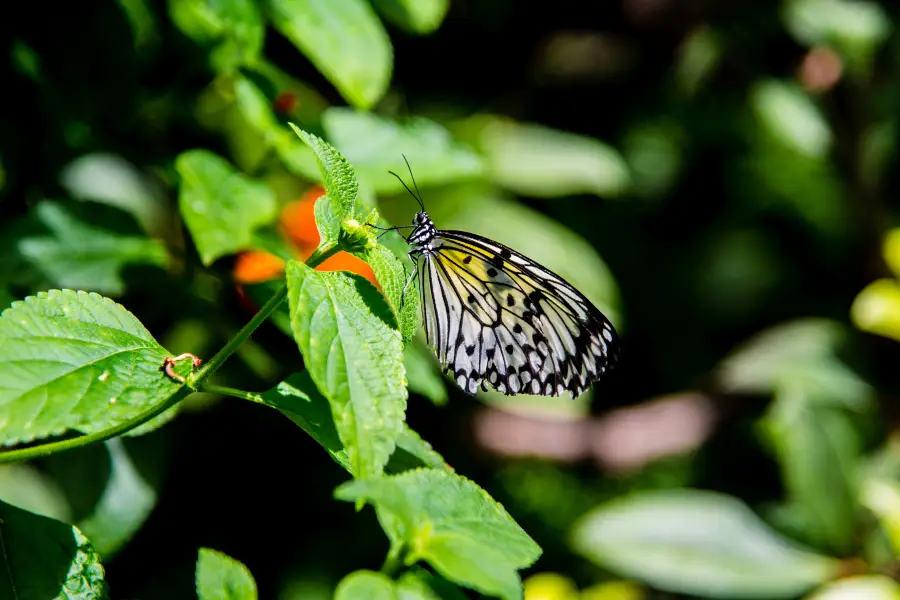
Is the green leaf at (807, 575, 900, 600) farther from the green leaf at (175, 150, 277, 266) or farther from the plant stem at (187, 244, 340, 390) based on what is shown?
the plant stem at (187, 244, 340, 390)

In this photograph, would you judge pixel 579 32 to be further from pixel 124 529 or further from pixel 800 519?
pixel 124 529

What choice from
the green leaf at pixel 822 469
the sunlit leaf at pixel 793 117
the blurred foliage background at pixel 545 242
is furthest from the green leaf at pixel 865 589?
the sunlit leaf at pixel 793 117

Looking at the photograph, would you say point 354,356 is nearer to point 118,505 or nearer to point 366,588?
point 366,588

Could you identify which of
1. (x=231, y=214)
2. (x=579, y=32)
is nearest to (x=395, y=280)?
(x=231, y=214)

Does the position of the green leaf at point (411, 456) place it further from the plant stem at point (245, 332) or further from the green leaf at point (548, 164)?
the green leaf at point (548, 164)

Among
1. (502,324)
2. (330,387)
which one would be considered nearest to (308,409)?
(330,387)
